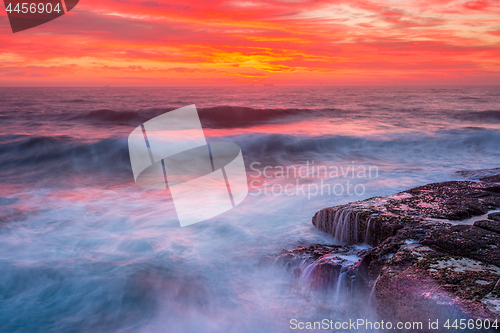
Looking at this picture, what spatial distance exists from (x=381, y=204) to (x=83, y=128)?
53.6 ft

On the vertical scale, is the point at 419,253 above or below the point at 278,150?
above

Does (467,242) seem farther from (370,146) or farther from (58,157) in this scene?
(58,157)

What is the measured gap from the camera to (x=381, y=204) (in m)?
4.08

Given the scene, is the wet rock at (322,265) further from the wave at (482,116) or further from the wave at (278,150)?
the wave at (482,116)

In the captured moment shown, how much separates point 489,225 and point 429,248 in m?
0.79

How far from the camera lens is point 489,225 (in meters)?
3.18

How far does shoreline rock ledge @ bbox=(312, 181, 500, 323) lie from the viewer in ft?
7.49

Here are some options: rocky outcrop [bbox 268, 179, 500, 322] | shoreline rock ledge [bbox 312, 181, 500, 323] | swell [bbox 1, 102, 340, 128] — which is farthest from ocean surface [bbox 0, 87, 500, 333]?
swell [bbox 1, 102, 340, 128]

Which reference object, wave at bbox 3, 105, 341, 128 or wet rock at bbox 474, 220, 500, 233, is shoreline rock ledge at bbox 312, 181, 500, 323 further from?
wave at bbox 3, 105, 341, 128

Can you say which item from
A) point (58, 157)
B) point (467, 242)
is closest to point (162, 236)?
point (467, 242)

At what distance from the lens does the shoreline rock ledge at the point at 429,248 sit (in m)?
2.28

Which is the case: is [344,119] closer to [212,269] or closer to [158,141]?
[158,141]

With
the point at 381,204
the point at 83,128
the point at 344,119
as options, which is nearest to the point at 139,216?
the point at 381,204

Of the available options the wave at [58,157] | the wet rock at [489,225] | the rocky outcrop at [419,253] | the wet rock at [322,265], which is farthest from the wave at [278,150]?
the wet rock at [489,225]
